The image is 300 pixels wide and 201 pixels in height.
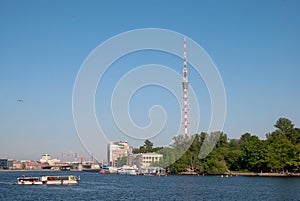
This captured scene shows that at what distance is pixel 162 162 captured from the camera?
474 ft

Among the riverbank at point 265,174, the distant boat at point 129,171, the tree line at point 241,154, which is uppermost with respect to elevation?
the tree line at point 241,154

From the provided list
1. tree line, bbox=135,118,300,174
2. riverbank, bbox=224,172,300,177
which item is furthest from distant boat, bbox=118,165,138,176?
riverbank, bbox=224,172,300,177

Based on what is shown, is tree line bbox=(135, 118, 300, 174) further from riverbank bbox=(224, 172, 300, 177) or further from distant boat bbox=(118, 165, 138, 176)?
distant boat bbox=(118, 165, 138, 176)

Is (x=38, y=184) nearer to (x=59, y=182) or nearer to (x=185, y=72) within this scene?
(x=59, y=182)

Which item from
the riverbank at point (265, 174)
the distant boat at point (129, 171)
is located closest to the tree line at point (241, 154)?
the riverbank at point (265, 174)

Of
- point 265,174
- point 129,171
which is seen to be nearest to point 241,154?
point 265,174

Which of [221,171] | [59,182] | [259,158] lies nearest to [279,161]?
[259,158]

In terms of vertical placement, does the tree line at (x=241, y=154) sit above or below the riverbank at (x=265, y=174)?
above

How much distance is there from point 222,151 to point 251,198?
236ft

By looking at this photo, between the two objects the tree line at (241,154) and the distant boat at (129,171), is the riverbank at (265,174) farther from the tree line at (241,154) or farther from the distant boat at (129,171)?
the distant boat at (129,171)

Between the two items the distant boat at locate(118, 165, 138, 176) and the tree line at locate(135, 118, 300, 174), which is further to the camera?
the distant boat at locate(118, 165, 138, 176)

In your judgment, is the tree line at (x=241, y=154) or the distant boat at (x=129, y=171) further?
the distant boat at (x=129, y=171)

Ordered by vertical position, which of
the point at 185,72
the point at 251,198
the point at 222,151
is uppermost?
the point at 185,72

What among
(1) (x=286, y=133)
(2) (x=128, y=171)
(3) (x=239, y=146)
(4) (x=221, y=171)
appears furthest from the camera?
(2) (x=128, y=171)
